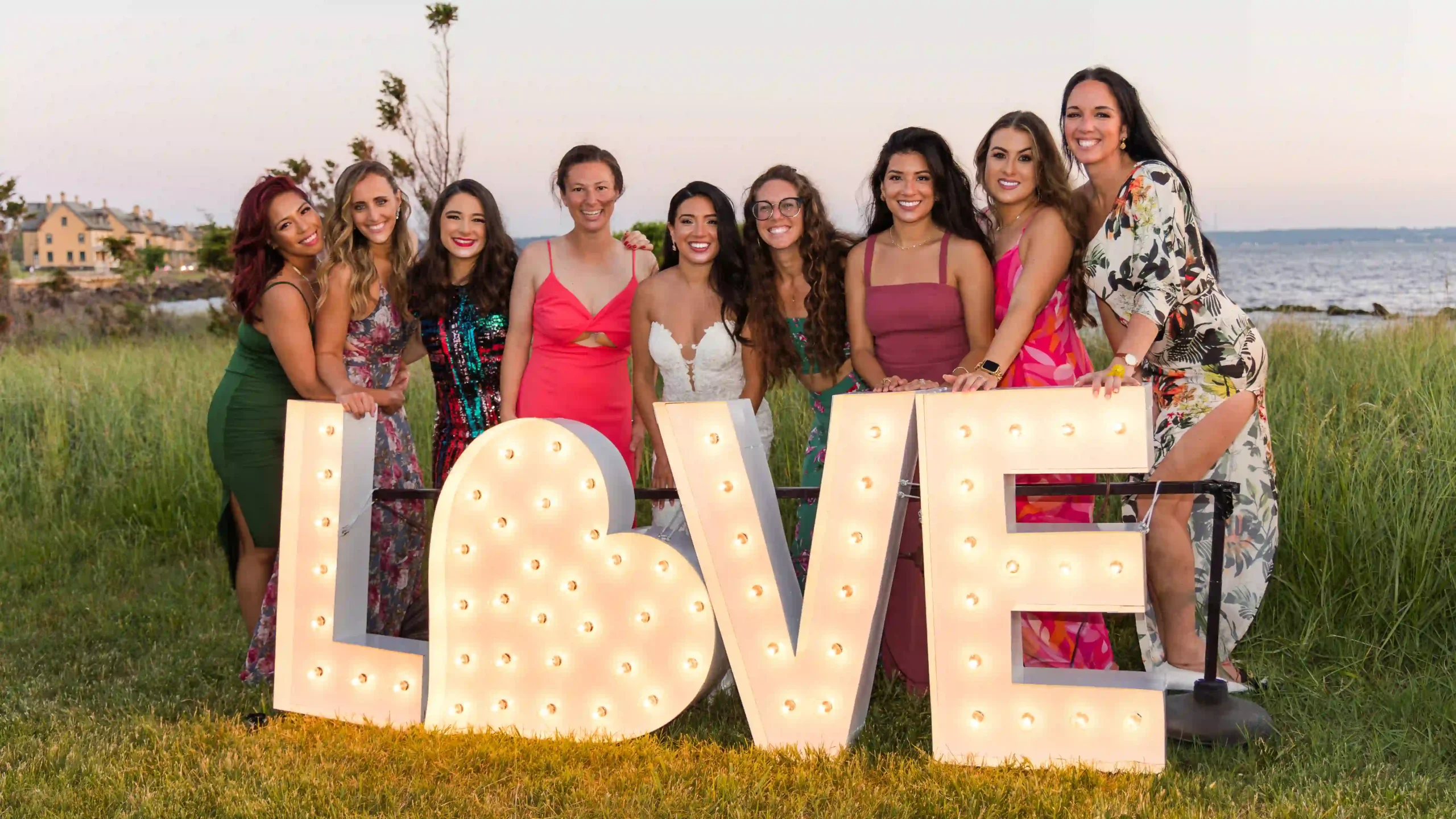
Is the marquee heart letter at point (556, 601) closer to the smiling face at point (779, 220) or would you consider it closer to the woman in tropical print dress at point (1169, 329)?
the smiling face at point (779, 220)

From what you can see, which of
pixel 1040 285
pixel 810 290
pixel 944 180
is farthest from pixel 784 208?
pixel 1040 285

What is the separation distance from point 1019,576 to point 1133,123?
1.73 m

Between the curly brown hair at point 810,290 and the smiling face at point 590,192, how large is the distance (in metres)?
0.58

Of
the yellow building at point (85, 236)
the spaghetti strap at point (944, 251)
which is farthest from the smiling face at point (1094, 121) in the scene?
the yellow building at point (85, 236)

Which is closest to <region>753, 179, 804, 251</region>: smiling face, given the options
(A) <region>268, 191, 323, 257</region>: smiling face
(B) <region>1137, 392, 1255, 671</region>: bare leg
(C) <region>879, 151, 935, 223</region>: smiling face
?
(C) <region>879, 151, 935, 223</region>: smiling face

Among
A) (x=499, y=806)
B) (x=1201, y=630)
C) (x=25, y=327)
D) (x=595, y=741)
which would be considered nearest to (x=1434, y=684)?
(x=1201, y=630)

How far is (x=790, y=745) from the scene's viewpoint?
3623 mm

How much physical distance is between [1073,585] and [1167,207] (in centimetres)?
138

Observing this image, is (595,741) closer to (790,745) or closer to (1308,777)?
(790,745)

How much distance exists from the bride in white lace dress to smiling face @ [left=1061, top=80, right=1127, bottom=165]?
1357 mm

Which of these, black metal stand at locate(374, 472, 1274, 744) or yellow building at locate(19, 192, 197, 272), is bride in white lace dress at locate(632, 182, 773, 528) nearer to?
black metal stand at locate(374, 472, 1274, 744)

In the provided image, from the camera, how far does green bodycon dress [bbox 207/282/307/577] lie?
462 cm

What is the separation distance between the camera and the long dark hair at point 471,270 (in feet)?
15.7

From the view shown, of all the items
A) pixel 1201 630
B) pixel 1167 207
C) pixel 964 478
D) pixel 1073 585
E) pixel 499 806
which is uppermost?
pixel 1167 207
